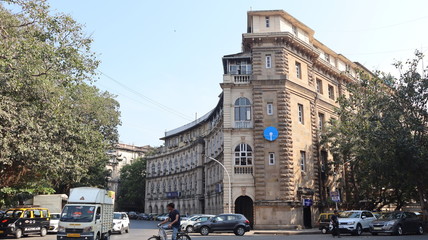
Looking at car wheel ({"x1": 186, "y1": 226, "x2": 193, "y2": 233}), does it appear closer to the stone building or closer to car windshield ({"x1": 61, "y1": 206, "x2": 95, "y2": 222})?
the stone building

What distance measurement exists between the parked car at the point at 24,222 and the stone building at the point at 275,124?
1512 cm

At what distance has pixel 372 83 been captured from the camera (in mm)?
32094

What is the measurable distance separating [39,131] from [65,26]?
5.72 meters

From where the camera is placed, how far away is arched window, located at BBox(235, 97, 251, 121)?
3850cm

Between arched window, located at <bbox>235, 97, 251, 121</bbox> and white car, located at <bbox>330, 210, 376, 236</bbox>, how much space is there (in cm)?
1324

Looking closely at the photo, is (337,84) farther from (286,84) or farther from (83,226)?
(83,226)

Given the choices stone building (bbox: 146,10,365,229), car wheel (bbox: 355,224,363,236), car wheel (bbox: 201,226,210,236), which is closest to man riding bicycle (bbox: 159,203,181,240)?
car wheel (bbox: 201,226,210,236)

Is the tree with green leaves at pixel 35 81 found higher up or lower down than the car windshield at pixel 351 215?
higher up

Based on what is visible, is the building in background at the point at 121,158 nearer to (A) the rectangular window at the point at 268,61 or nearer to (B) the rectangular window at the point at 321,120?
(B) the rectangular window at the point at 321,120

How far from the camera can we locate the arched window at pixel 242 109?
3850 centimetres

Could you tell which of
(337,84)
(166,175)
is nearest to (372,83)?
(337,84)

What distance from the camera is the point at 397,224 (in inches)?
1025

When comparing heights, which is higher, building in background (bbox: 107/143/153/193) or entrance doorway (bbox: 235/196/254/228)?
building in background (bbox: 107/143/153/193)

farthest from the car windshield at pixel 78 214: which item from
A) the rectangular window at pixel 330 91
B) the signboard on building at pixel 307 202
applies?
the rectangular window at pixel 330 91
